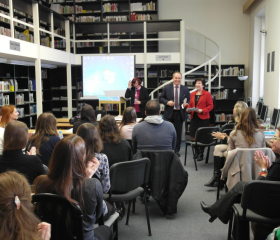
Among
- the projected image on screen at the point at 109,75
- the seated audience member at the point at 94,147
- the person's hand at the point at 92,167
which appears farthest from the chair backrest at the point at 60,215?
the projected image on screen at the point at 109,75

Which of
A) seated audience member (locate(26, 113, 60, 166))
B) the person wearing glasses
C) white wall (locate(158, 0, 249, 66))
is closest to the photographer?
the person wearing glasses

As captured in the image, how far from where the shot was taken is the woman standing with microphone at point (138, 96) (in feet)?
22.6

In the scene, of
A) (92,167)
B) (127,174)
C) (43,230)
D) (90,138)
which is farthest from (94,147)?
(43,230)

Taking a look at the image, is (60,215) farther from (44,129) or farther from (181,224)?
(181,224)

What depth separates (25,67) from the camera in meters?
9.02

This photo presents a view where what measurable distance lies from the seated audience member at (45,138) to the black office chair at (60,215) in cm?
147

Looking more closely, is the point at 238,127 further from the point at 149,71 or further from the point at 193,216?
→ the point at 149,71

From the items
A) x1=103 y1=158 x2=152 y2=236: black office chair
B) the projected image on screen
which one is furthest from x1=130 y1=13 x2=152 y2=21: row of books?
x1=103 y1=158 x2=152 y2=236: black office chair

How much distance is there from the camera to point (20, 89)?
28.9 feet

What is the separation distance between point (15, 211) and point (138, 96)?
5.92m

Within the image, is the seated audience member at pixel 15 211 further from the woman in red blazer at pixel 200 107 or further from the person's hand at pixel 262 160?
the woman in red blazer at pixel 200 107

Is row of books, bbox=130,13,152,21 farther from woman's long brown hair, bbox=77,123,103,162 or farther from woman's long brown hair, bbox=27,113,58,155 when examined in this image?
woman's long brown hair, bbox=77,123,103,162

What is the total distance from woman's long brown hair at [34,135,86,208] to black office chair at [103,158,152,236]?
34.0 inches

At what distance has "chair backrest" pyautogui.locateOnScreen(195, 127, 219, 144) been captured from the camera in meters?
5.23
